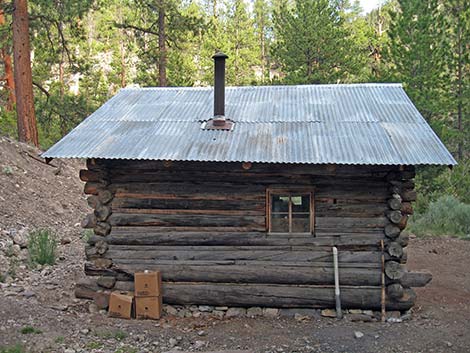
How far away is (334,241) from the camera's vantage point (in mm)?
8430

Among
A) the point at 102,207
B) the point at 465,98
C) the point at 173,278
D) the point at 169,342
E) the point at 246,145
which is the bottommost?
the point at 169,342

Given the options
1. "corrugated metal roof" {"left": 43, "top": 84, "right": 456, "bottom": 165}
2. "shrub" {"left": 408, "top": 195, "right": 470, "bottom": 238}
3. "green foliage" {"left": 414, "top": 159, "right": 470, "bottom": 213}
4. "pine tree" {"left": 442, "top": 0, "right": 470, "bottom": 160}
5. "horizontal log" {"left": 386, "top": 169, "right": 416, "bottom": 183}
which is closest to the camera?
"corrugated metal roof" {"left": 43, "top": 84, "right": 456, "bottom": 165}

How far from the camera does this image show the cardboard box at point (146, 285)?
837cm

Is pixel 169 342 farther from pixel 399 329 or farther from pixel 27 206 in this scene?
pixel 27 206

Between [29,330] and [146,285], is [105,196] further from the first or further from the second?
[29,330]

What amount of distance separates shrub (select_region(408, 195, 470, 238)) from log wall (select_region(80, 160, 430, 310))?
888 centimetres

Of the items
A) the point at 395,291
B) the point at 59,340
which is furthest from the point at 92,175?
the point at 395,291

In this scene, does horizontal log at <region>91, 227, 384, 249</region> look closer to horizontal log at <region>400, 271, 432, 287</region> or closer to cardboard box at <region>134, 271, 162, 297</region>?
cardboard box at <region>134, 271, 162, 297</region>

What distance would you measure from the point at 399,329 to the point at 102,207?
18.3 ft

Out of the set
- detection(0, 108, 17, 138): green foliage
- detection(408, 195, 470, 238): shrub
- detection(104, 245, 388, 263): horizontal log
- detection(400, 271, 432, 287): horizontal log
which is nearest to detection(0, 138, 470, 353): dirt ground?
detection(400, 271, 432, 287): horizontal log

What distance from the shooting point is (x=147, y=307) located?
8.38 meters

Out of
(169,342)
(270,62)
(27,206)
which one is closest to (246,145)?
(169,342)

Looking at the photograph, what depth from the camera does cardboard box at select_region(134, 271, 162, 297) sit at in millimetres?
8367

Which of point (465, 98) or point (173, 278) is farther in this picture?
point (465, 98)
